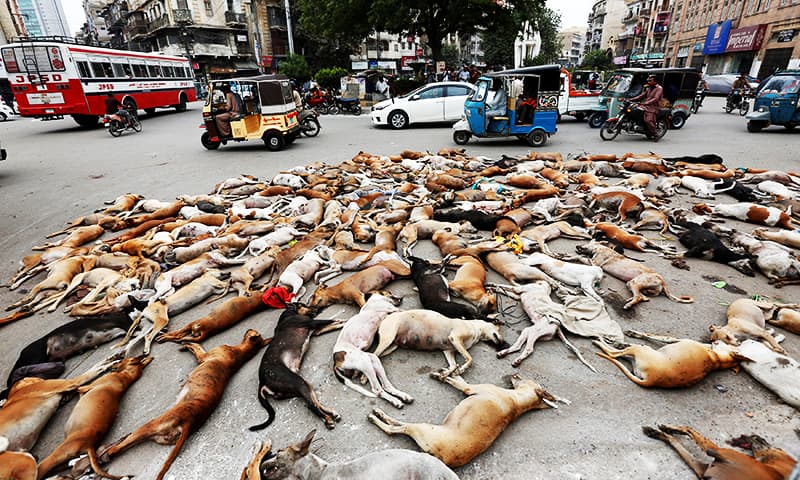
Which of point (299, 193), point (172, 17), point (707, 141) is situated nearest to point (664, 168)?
point (707, 141)

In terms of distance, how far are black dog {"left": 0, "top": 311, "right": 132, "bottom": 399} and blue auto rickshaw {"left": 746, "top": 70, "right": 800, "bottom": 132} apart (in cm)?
1866

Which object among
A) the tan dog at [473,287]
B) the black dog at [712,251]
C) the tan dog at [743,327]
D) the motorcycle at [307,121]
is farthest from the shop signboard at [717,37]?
the tan dog at [473,287]

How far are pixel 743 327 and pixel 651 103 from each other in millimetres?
11125

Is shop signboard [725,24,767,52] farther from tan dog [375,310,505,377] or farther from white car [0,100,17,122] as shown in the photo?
white car [0,100,17,122]

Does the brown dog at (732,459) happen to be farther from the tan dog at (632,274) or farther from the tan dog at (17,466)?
the tan dog at (17,466)

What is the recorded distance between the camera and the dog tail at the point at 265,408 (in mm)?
2613

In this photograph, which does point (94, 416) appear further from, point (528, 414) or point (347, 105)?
point (347, 105)

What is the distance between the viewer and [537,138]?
12188 millimetres

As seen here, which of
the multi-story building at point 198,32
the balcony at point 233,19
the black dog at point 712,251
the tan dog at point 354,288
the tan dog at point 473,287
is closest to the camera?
the tan dog at point 473,287

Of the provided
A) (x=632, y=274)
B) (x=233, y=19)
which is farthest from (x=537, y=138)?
(x=233, y=19)

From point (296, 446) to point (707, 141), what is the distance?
15.4m

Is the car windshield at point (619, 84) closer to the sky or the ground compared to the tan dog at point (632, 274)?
closer to the sky

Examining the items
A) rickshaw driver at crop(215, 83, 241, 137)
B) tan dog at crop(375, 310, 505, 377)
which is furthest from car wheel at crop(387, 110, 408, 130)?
tan dog at crop(375, 310, 505, 377)

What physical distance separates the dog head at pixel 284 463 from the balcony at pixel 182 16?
47.0 metres
